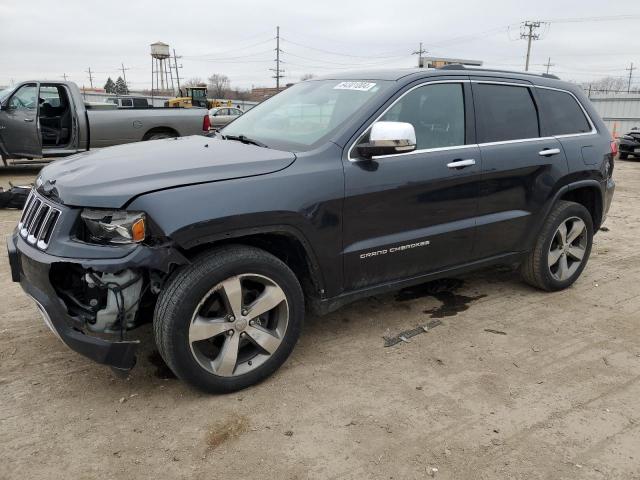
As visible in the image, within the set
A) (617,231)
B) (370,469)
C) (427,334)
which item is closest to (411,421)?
(370,469)

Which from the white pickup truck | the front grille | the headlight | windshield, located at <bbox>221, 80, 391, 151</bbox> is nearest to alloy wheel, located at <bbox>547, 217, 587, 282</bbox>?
windshield, located at <bbox>221, 80, 391, 151</bbox>

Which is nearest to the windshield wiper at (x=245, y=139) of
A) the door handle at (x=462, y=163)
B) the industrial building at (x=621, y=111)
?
the door handle at (x=462, y=163)

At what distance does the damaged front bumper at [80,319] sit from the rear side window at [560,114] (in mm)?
3242

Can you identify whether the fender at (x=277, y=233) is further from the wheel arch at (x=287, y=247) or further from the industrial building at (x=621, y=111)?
the industrial building at (x=621, y=111)

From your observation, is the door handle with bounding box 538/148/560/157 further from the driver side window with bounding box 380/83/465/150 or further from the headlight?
the headlight

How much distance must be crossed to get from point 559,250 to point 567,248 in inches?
Result: 3.8

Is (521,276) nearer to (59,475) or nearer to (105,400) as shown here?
(105,400)

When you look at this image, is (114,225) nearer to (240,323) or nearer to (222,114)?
(240,323)

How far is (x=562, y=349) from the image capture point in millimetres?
3578

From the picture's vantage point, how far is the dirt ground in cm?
244

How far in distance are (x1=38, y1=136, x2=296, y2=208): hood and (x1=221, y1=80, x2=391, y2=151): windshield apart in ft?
0.78

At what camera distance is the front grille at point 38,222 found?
2.72m

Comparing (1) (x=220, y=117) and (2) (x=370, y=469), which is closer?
(2) (x=370, y=469)

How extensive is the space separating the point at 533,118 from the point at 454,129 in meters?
0.94
